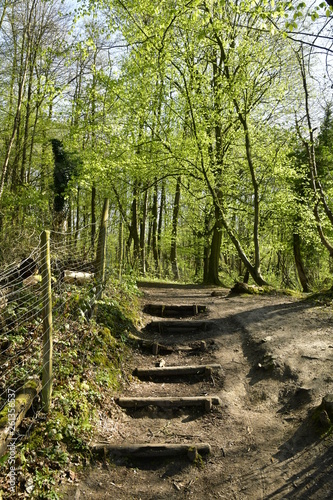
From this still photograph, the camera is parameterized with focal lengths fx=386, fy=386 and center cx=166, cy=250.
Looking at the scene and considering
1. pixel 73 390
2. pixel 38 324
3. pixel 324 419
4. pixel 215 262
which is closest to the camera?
pixel 324 419

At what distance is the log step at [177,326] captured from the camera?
8.13 meters

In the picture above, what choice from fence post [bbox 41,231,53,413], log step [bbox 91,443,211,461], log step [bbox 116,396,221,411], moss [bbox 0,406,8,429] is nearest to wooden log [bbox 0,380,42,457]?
moss [bbox 0,406,8,429]

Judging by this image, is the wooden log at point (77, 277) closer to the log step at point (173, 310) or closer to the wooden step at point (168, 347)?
the wooden step at point (168, 347)


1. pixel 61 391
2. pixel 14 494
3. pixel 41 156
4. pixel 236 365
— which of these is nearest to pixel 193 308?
pixel 236 365

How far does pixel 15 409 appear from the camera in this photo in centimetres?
379

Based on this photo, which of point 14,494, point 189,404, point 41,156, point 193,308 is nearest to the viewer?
point 14,494

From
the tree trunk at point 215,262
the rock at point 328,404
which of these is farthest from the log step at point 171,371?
the tree trunk at point 215,262

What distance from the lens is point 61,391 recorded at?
15.2ft

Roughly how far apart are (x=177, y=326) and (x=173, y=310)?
1.09 m

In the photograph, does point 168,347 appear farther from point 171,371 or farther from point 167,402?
point 167,402

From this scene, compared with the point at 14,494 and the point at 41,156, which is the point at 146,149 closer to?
the point at 41,156

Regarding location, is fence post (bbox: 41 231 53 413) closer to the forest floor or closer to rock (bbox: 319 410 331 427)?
the forest floor

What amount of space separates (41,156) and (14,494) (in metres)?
21.8

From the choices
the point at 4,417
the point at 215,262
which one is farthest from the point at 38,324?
the point at 215,262
